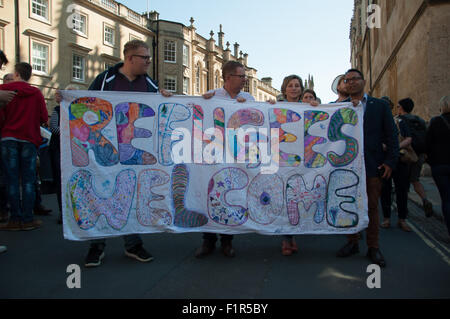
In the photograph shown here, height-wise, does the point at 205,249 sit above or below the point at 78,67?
below

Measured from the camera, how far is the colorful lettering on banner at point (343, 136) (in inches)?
156

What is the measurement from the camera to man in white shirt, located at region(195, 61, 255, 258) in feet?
12.6

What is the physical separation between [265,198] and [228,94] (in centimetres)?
131

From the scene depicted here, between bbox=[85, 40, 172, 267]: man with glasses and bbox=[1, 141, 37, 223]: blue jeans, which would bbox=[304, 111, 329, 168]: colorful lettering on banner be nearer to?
bbox=[85, 40, 172, 267]: man with glasses

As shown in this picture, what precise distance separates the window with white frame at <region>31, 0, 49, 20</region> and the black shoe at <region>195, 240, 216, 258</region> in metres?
23.6

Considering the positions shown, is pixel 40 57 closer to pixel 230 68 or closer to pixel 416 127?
pixel 230 68

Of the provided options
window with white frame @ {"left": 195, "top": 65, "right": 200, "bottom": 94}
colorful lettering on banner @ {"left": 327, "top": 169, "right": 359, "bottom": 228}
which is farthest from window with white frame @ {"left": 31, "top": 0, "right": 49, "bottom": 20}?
colorful lettering on banner @ {"left": 327, "top": 169, "right": 359, "bottom": 228}

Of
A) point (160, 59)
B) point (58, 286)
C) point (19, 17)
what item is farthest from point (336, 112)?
point (160, 59)

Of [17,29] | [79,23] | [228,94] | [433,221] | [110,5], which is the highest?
[110,5]

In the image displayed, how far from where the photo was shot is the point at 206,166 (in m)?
3.85

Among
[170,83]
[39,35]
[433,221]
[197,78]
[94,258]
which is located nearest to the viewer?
[94,258]

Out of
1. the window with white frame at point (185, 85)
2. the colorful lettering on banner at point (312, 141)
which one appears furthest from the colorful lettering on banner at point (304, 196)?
the window with white frame at point (185, 85)

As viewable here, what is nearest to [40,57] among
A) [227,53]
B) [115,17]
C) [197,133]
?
[115,17]

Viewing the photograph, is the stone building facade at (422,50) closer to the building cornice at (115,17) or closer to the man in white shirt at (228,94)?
the man in white shirt at (228,94)
